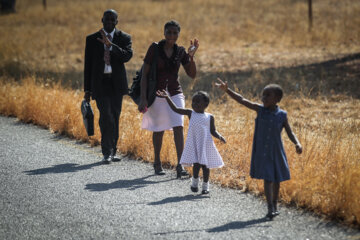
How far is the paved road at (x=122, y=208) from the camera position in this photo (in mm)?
5020

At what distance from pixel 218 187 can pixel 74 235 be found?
2033 millimetres

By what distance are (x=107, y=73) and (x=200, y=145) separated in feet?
7.41

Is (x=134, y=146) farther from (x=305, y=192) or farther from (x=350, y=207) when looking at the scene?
(x=350, y=207)

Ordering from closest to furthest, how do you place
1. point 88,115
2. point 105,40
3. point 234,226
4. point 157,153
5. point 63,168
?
point 234,226, point 157,153, point 105,40, point 63,168, point 88,115

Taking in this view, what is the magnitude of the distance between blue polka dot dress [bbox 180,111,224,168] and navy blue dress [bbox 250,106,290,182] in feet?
2.57

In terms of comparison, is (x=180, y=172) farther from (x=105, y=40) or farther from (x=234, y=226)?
(x=105, y=40)

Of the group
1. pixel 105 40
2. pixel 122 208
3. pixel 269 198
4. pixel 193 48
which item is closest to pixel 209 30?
pixel 105 40

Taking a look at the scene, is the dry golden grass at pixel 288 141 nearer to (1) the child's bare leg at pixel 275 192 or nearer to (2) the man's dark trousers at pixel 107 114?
(1) the child's bare leg at pixel 275 192

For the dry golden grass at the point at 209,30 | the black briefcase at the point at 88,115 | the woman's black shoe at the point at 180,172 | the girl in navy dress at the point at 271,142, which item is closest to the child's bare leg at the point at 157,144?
the woman's black shoe at the point at 180,172

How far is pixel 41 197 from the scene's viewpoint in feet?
20.3

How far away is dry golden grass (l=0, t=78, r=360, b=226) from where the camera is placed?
18.2 feet

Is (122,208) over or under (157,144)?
under

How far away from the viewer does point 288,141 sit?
785 centimetres

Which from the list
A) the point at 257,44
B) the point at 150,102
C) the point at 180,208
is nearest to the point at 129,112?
the point at 150,102
